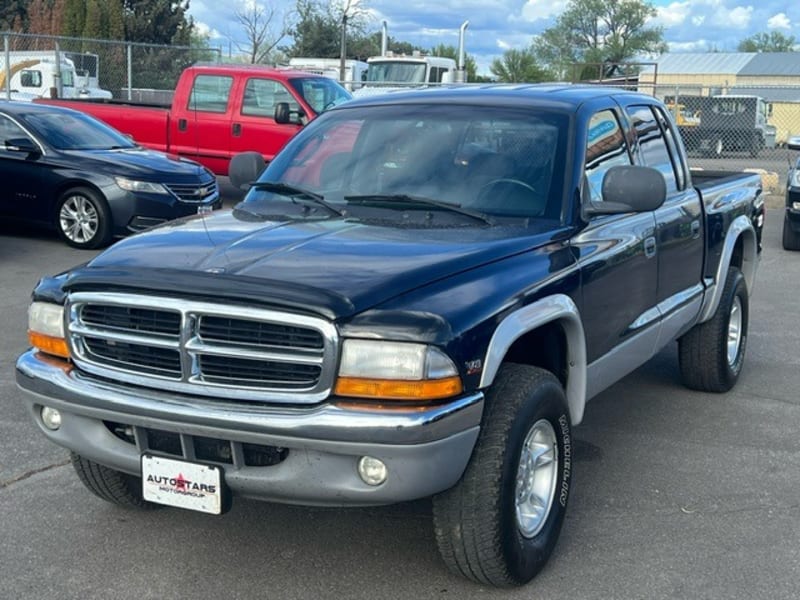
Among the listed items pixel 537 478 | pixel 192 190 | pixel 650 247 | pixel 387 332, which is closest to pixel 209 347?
pixel 387 332

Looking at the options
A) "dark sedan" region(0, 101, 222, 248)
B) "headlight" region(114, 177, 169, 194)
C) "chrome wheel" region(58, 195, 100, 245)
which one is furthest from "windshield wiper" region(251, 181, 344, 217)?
"chrome wheel" region(58, 195, 100, 245)

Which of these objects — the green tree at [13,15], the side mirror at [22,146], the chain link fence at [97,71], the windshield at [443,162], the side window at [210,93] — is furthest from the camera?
the green tree at [13,15]

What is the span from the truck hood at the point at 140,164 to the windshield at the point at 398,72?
49.4 feet

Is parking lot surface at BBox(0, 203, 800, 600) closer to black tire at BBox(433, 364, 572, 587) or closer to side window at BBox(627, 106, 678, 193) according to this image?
black tire at BBox(433, 364, 572, 587)

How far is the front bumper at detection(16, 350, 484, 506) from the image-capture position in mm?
3316

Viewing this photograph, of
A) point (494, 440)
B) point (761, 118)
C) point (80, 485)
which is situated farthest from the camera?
point (761, 118)

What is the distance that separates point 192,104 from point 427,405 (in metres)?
12.5

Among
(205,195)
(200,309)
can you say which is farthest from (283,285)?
(205,195)

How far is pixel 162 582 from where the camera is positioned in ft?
12.8

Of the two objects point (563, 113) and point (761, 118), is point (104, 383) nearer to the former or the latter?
point (563, 113)

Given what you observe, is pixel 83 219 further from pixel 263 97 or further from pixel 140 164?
pixel 263 97

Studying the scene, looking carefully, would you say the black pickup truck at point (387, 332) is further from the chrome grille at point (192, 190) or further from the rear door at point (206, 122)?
the rear door at point (206, 122)

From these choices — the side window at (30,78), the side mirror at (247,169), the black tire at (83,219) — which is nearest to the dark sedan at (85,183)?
the black tire at (83,219)

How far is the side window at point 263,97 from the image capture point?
1475 centimetres
